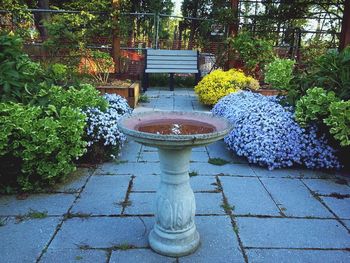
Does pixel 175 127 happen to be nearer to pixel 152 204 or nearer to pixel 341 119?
pixel 152 204

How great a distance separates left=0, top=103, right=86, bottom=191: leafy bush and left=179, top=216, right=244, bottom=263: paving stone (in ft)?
4.25

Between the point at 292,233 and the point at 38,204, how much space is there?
1.95m

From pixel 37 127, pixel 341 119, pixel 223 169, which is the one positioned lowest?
pixel 223 169

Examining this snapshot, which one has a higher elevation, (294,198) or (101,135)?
(101,135)

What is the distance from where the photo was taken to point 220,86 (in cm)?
634

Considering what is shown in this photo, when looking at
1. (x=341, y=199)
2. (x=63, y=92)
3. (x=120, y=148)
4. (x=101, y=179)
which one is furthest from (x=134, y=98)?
(x=341, y=199)

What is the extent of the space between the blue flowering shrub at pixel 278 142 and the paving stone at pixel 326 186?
26 centimetres

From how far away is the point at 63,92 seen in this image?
3.65 m

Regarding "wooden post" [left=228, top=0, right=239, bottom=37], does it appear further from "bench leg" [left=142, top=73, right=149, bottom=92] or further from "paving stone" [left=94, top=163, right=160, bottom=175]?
"paving stone" [left=94, top=163, right=160, bottom=175]

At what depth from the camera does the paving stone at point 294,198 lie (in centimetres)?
284

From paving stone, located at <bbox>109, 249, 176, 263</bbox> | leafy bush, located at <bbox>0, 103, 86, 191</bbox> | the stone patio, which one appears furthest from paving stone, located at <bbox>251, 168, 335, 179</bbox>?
leafy bush, located at <bbox>0, 103, 86, 191</bbox>

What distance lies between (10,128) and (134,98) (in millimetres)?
3456

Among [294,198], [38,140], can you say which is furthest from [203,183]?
[38,140]

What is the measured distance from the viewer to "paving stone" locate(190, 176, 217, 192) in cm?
323
